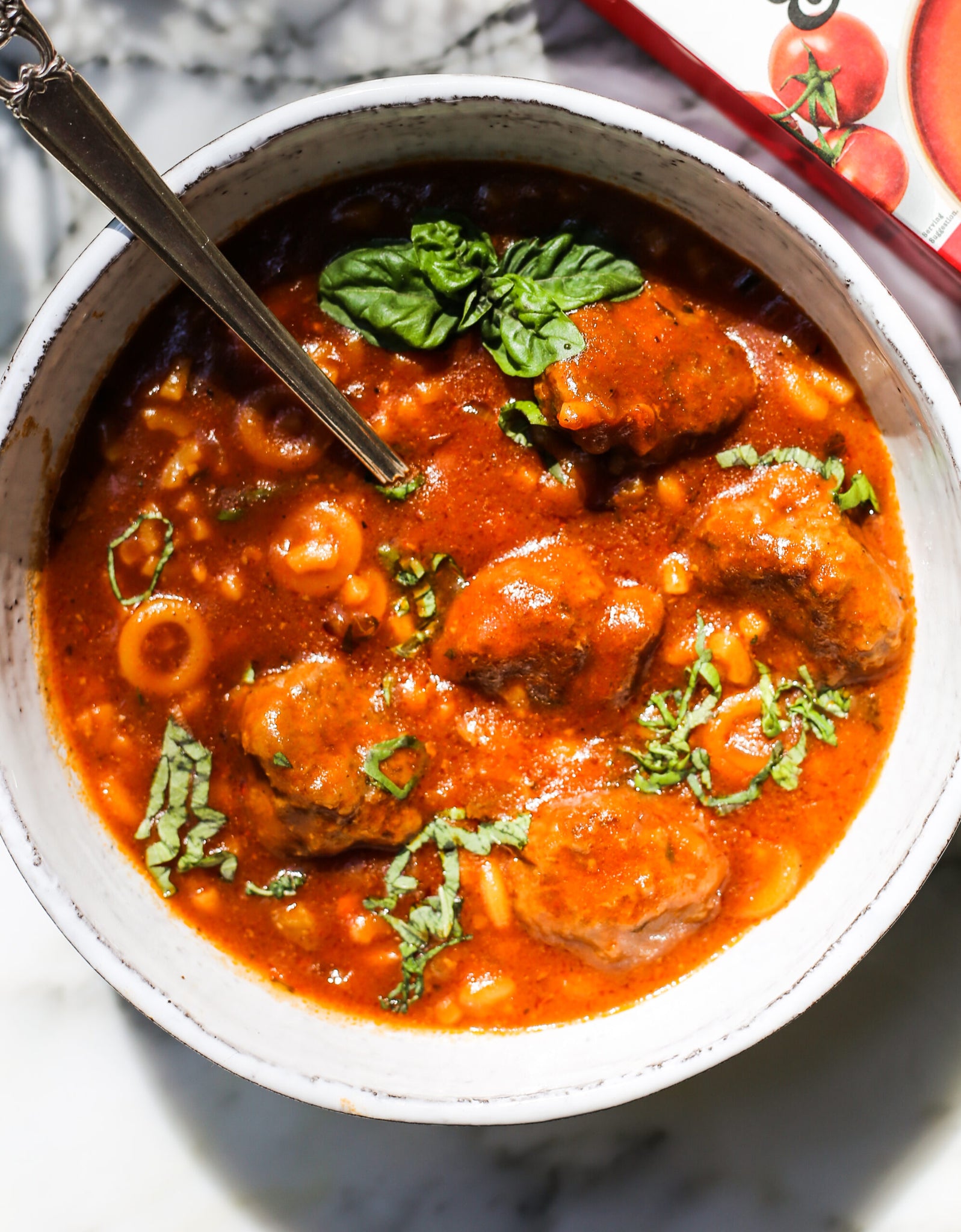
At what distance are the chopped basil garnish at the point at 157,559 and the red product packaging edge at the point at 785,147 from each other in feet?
8.59

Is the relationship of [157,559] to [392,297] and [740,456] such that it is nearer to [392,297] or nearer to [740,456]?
[392,297]

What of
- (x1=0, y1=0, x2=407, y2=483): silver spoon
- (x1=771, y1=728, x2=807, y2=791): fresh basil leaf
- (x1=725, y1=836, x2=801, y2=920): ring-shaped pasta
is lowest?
(x1=725, y1=836, x2=801, y2=920): ring-shaped pasta

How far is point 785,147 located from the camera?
432 cm

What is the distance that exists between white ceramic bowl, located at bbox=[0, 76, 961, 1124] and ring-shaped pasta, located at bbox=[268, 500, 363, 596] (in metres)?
0.85

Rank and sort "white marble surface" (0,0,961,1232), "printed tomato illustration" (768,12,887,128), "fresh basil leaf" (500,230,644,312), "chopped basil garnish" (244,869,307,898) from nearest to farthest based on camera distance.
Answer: "fresh basil leaf" (500,230,644,312) → "chopped basil garnish" (244,869,307,898) → "printed tomato illustration" (768,12,887,128) → "white marble surface" (0,0,961,1232)

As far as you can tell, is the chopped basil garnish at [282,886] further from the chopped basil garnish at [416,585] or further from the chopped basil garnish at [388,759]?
the chopped basil garnish at [416,585]

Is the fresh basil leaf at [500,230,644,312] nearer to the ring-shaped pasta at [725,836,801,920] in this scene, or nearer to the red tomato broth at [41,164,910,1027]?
the red tomato broth at [41,164,910,1027]

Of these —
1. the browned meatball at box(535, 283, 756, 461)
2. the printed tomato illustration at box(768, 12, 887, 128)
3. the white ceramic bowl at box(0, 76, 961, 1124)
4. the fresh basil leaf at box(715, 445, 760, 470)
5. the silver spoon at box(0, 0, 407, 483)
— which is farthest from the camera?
the printed tomato illustration at box(768, 12, 887, 128)

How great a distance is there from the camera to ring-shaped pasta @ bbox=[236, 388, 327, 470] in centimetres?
387

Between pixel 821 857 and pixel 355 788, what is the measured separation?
5.73ft

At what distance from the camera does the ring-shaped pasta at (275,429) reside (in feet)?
12.7

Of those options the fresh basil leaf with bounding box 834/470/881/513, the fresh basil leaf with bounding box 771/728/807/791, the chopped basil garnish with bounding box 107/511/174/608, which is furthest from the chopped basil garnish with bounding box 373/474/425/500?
the fresh basil leaf with bounding box 771/728/807/791

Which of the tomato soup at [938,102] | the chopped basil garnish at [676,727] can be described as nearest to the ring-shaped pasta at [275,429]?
the chopped basil garnish at [676,727]

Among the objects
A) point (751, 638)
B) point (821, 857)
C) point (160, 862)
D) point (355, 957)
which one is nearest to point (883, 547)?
point (751, 638)
